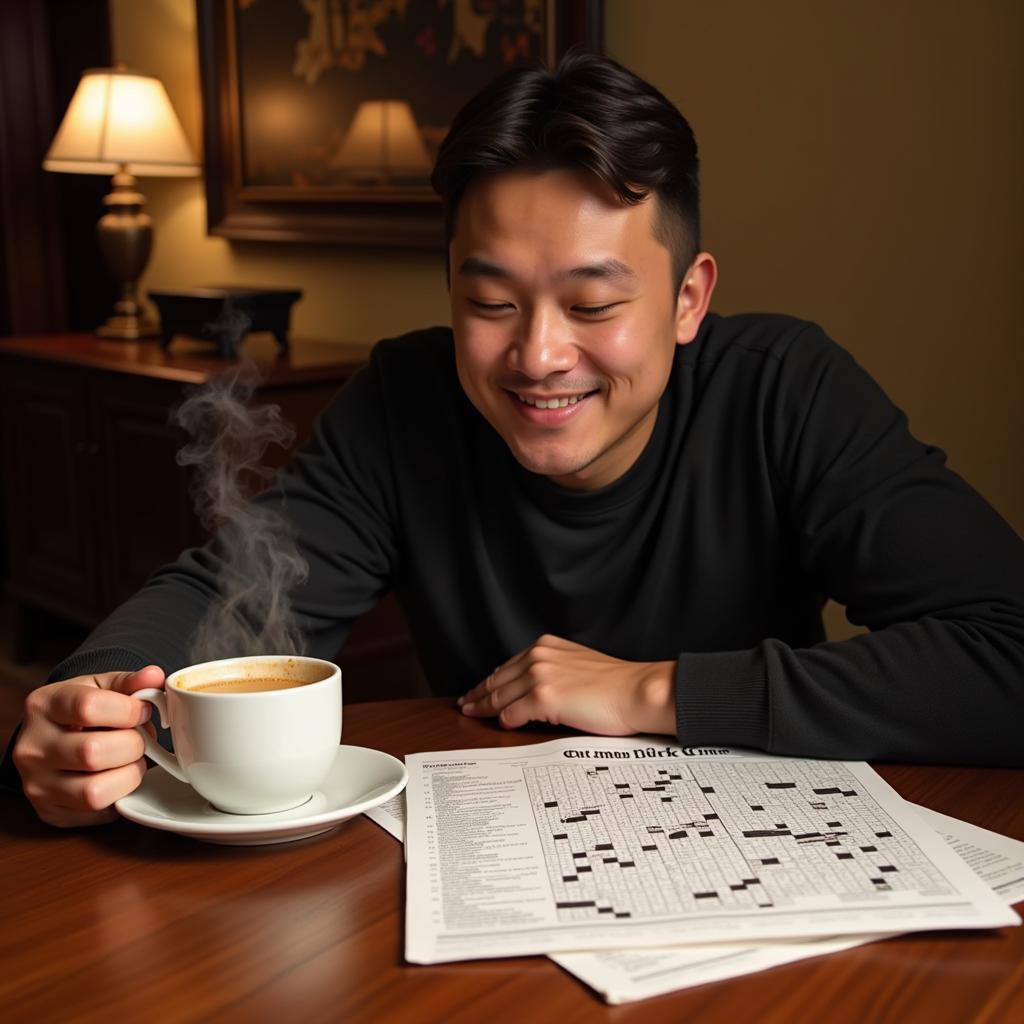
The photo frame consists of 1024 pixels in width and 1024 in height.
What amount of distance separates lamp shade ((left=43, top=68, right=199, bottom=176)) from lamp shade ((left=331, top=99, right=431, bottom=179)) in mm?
554

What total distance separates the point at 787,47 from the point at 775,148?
6.8 inches

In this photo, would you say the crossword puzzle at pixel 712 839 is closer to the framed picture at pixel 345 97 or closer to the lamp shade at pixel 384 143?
the framed picture at pixel 345 97

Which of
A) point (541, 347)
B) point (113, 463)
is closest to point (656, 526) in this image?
point (541, 347)

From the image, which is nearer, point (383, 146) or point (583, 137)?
point (583, 137)

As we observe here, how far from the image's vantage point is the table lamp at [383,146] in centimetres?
288

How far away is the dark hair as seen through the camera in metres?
1.24

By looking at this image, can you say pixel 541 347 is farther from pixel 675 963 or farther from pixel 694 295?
pixel 675 963

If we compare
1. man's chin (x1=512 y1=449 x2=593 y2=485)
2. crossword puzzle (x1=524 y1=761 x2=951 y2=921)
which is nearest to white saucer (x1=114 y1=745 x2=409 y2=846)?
crossword puzzle (x1=524 y1=761 x2=951 y2=921)

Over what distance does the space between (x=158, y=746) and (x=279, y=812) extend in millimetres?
114

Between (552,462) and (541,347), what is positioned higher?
(541,347)

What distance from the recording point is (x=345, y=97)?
3.04m

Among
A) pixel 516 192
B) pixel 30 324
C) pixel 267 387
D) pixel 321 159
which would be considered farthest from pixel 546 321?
pixel 30 324

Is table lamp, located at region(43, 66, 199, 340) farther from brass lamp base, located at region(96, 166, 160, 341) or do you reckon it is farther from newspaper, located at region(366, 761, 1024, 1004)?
newspaper, located at region(366, 761, 1024, 1004)

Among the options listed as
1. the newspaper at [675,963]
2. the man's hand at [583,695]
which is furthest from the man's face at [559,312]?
the newspaper at [675,963]
